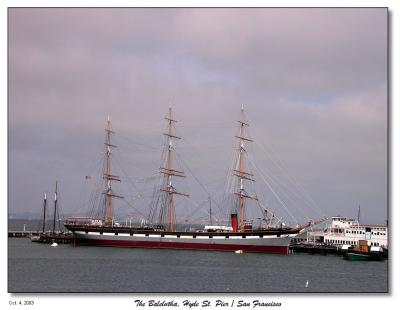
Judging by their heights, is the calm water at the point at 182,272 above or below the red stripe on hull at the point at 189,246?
below

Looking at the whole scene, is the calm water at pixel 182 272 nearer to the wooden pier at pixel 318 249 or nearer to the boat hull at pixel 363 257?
the boat hull at pixel 363 257

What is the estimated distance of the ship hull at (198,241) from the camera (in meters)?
60.5

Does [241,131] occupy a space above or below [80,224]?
above

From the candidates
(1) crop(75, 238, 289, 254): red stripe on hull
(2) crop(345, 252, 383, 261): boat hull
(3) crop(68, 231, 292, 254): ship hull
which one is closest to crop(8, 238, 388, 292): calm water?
(2) crop(345, 252, 383, 261): boat hull

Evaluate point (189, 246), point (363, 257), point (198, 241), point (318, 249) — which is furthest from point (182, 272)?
point (318, 249)

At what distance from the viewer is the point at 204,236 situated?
62062 mm

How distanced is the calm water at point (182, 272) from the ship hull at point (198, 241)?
233cm

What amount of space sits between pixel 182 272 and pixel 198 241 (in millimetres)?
20566

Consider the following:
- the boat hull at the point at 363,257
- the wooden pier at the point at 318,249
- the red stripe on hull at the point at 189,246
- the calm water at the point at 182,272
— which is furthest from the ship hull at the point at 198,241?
the boat hull at the point at 363,257

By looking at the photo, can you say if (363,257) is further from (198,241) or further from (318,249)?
(198,241)
